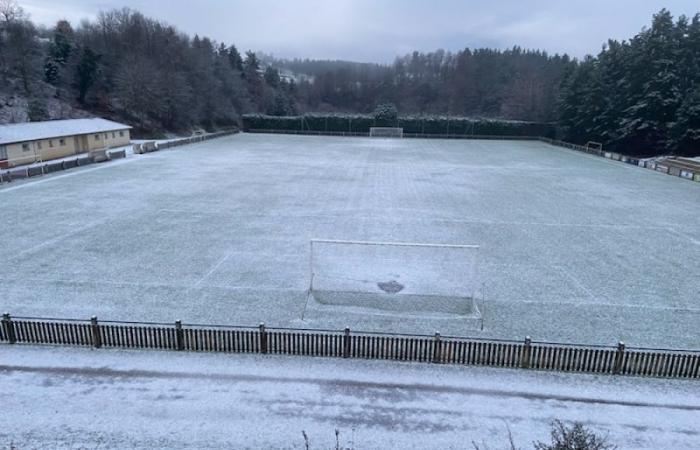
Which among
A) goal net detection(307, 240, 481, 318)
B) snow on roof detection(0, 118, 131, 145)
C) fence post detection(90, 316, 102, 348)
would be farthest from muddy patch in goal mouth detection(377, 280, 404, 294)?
snow on roof detection(0, 118, 131, 145)

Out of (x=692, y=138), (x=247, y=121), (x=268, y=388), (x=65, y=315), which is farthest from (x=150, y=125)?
(x=692, y=138)

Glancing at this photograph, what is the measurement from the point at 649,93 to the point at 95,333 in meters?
52.4

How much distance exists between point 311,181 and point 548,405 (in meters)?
23.0

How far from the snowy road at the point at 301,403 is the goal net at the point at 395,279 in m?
2.82

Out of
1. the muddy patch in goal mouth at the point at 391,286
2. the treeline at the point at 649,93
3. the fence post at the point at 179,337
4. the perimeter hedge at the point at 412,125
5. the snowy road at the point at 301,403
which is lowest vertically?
the snowy road at the point at 301,403

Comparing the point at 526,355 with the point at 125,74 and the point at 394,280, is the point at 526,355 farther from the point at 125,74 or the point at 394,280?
the point at 125,74

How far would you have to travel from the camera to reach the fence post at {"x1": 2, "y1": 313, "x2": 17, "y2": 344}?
9672 millimetres

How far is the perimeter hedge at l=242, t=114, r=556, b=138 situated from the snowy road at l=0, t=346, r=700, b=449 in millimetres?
59035

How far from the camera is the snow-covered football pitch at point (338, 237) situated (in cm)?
1170

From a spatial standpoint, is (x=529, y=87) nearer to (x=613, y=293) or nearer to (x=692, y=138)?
(x=692, y=138)

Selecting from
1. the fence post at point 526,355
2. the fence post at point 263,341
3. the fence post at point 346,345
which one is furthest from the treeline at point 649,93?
the fence post at point 263,341

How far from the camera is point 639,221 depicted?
2130cm

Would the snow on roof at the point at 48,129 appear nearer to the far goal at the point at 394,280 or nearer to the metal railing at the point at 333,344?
the metal railing at the point at 333,344

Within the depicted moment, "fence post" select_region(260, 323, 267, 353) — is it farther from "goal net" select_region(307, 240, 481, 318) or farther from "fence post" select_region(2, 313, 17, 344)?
"fence post" select_region(2, 313, 17, 344)
